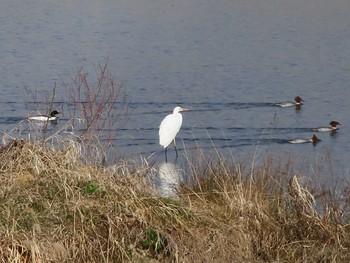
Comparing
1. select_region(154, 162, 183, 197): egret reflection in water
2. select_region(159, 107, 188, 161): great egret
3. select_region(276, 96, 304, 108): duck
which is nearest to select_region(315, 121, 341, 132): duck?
select_region(276, 96, 304, 108): duck

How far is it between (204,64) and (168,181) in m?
11.6

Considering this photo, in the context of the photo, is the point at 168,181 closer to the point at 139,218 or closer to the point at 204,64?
the point at 139,218

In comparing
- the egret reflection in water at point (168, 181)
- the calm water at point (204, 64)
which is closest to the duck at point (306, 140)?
the calm water at point (204, 64)

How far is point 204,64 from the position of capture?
21.1m

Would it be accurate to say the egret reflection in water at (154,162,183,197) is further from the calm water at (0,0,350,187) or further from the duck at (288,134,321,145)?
the duck at (288,134,321,145)

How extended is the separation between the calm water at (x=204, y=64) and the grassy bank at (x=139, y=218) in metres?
2.83

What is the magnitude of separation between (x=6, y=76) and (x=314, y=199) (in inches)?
492

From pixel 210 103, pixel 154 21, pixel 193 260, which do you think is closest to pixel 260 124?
pixel 210 103

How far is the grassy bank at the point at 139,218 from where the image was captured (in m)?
6.64

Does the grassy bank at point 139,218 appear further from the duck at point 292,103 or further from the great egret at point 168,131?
the duck at point 292,103

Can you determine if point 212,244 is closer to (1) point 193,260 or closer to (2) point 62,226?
(1) point 193,260

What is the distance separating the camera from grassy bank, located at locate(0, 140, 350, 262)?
6641 mm

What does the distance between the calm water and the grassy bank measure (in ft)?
9.30

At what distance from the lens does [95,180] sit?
7242mm
